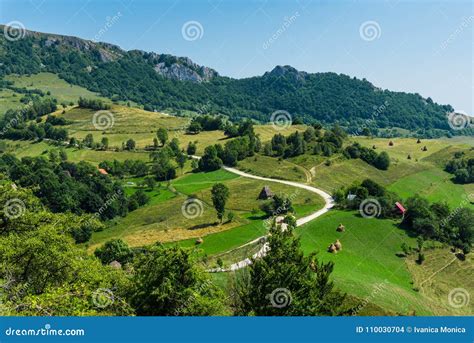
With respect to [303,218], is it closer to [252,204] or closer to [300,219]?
[300,219]

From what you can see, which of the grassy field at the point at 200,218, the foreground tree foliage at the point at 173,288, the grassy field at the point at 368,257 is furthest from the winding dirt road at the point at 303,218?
the foreground tree foliage at the point at 173,288

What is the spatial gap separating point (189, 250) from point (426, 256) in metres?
56.8

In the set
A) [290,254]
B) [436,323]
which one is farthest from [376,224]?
[436,323]

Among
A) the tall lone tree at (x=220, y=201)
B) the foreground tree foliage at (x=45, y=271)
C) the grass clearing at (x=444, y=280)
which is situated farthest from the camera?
the tall lone tree at (x=220, y=201)

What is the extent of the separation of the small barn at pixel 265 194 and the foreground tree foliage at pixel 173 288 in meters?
73.0

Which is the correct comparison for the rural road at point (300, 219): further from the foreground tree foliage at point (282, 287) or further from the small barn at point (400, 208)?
the foreground tree foliage at point (282, 287)

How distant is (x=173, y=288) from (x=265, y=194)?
76.5 metres

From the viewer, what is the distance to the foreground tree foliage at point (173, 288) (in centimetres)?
2481

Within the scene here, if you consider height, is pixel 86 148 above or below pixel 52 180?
above

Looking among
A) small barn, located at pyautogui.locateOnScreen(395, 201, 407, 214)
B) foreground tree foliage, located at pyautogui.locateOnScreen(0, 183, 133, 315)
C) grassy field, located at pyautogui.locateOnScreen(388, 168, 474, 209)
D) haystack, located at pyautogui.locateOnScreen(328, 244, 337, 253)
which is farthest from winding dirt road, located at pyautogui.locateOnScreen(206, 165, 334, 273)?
foreground tree foliage, located at pyautogui.locateOnScreen(0, 183, 133, 315)

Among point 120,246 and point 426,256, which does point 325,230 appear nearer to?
point 426,256

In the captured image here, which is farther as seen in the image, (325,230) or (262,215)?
(262,215)

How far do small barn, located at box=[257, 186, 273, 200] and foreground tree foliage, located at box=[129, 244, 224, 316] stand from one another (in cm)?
7295

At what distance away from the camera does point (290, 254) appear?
2911 cm
